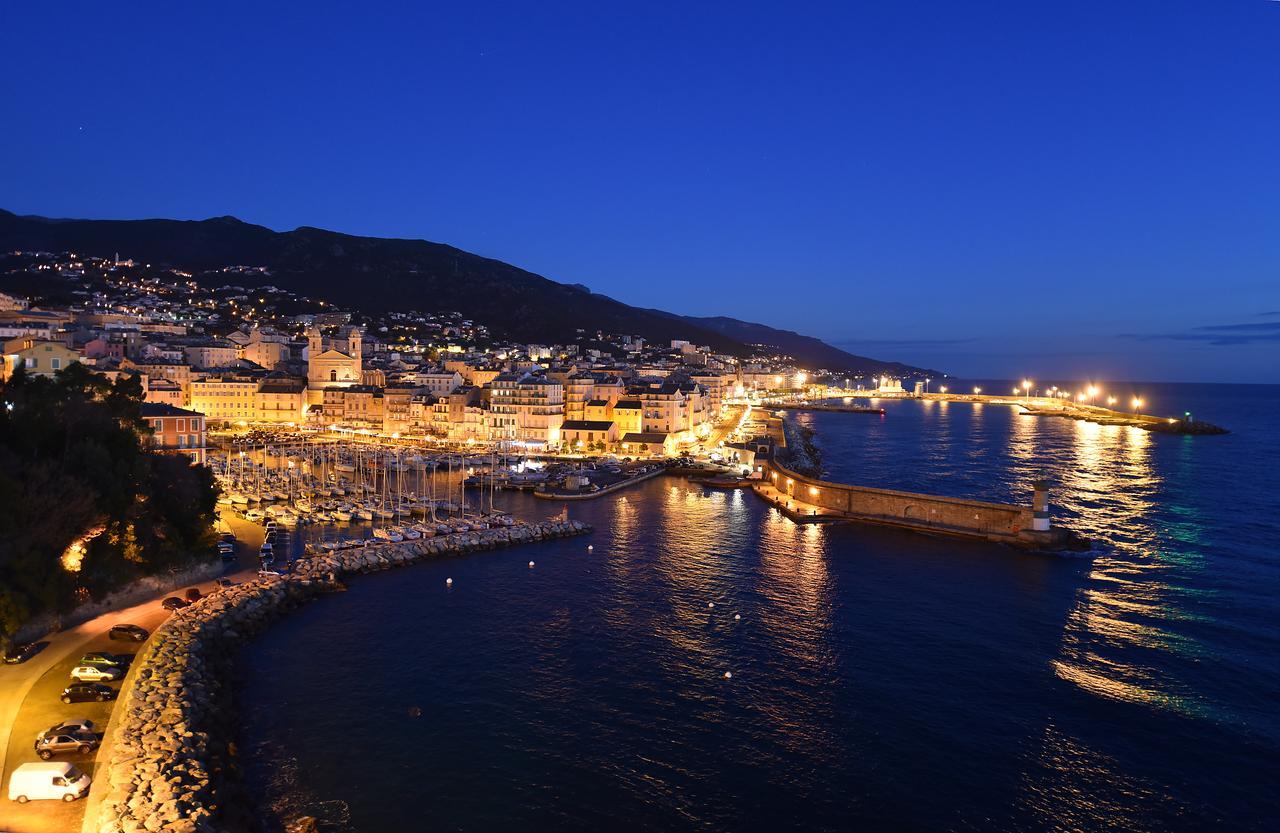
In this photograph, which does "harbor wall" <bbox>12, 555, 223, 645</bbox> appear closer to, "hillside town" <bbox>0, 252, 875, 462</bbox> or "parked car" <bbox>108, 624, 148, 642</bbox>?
Result: "parked car" <bbox>108, 624, 148, 642</bbox>

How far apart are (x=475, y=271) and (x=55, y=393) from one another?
168 m

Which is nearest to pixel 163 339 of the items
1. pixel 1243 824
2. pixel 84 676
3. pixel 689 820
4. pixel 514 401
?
pixel 514 401

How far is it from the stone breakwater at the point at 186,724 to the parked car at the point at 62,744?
1.23 feet

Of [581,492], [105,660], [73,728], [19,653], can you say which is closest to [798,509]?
[581,492]

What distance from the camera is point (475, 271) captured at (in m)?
185

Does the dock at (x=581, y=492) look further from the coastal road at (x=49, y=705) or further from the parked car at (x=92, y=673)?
the parked car at (x=92, y=673)

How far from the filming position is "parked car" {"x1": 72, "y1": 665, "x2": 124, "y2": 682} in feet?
52.3

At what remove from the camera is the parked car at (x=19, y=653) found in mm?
16375

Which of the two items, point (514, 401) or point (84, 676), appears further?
point (514, 401)

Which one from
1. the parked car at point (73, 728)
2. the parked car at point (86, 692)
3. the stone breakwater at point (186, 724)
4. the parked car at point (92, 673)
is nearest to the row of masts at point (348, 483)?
the stone breakwater at point (186, 724)

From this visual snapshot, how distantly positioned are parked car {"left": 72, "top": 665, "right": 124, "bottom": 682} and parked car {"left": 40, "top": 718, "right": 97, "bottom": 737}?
2.31 m

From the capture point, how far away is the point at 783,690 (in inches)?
712

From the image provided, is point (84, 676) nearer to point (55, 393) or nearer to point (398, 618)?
point (398, 618)

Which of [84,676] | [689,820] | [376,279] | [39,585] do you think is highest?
[376,279]
